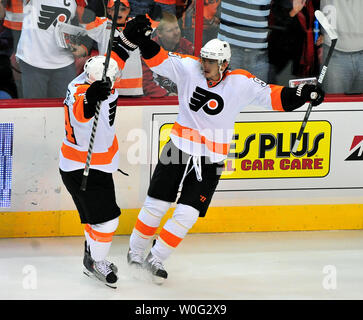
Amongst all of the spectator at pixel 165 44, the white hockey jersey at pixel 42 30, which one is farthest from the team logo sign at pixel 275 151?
the white hockey jersey at pixel 42 30

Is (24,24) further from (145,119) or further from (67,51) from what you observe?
(145,119)

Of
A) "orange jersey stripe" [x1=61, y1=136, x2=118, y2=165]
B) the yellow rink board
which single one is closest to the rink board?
the yellow rink board

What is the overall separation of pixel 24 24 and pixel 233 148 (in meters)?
1.49

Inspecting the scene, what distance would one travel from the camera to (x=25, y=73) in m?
5.48

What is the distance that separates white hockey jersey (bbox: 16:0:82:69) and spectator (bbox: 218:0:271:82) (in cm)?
Answer: 95

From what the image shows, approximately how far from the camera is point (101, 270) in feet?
16.1

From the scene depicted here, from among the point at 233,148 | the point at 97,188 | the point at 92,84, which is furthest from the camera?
the point at 233,148

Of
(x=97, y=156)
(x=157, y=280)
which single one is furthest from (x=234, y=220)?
(x=97, y=156)

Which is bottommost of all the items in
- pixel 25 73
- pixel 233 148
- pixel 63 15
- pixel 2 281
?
pixel 2 281

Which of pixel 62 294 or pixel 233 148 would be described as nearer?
pixel 62 294

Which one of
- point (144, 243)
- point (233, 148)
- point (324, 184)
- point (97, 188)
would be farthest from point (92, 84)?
point (324, 184)

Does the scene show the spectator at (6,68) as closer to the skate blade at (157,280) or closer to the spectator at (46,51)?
the spectator at (46,51)

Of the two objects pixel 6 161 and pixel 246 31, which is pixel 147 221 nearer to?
pixel 6 161

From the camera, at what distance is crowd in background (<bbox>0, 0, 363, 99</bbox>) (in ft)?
17.8
